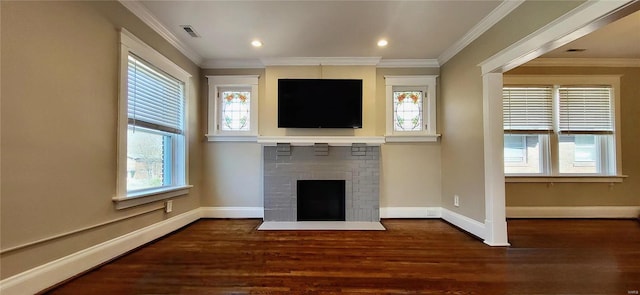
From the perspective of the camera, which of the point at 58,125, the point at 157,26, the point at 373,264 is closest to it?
the point at 58,125

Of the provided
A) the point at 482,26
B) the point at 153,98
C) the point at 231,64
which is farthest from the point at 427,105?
the point at 153,98

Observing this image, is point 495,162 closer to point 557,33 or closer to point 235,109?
point 557,33

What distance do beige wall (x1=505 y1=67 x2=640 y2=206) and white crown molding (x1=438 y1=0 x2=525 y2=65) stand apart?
5.00 feet

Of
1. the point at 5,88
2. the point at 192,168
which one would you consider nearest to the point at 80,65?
the point at 5,88

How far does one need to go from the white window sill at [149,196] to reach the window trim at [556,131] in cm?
469

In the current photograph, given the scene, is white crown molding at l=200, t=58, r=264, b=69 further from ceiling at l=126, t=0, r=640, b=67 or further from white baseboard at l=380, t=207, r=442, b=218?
white baseboard at l=380, t=207, r=442, b=218

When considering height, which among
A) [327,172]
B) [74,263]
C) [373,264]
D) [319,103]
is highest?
[319,103]

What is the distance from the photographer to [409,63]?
416 cm

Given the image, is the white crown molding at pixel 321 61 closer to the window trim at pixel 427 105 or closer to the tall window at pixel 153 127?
the window trim at pixel 427 105

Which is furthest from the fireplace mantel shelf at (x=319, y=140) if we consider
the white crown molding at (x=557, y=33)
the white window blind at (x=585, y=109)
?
the white window blind at (x=585, y=109)

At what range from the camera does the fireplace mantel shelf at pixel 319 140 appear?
393 centimetres

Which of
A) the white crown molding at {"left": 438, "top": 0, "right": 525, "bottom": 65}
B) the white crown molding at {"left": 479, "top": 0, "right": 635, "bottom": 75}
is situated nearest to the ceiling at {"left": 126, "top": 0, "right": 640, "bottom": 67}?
the white crown molding at {"left": 438, "top": 0, "right": 525, "bottom": 65}

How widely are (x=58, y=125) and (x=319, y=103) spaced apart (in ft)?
9.17

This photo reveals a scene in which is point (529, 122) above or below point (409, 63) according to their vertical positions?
below
